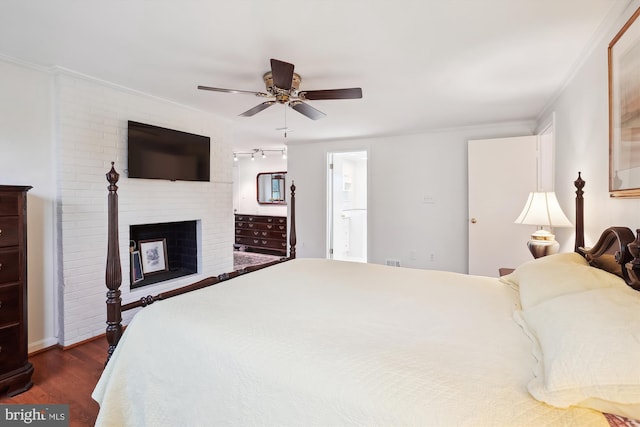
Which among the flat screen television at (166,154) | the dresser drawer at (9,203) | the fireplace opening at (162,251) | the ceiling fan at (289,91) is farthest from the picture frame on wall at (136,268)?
the ceiling fan at (289,91)

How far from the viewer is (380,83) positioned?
281cm

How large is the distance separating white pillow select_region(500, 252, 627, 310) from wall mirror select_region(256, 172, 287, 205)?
5756mm

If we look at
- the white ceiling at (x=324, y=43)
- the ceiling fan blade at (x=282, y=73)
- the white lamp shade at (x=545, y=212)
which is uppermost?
the white ceiling at (x=324, y=43)

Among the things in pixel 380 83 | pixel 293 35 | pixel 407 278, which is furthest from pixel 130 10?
pixel 407 278

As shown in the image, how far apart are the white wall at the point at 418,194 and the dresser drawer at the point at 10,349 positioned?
3962 mm

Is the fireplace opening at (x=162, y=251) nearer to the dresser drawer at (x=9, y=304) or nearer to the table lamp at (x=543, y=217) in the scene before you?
the dresser drawer at (x=9, y=304)

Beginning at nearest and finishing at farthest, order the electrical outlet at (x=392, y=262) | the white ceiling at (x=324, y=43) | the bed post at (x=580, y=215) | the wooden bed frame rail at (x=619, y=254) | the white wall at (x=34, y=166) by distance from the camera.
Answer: the wooden bed frame rail at (x=619, y=254)
the white ceiling at (x=324, y=43)
the bed post at (x=580, y=215)
the white wall at (x=34, y=166)
the electrical outlet at (x=392, y=262)

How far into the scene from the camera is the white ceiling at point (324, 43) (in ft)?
5.76

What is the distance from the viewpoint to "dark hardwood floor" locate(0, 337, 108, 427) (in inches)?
74.2

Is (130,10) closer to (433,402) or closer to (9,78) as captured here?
(9,78)

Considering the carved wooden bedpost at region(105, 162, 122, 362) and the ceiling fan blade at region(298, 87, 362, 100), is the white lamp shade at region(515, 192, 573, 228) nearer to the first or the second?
Result: the ceiling fan blade at region(298, 87, 362, 100)

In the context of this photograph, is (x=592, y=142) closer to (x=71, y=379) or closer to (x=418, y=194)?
(x=418, y=194)

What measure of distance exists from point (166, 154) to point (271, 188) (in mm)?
4016

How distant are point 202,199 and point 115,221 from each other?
2.10 m
